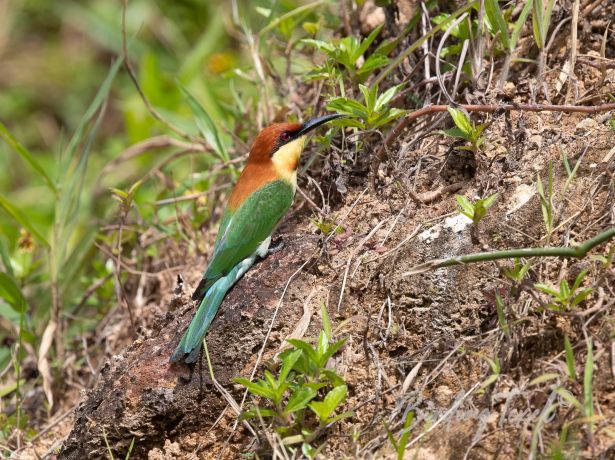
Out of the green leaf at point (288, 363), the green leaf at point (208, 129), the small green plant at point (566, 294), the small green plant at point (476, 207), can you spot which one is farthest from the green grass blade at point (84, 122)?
the small green plant at point (566, 294)

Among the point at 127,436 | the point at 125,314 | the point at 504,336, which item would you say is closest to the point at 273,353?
the point at 127,436

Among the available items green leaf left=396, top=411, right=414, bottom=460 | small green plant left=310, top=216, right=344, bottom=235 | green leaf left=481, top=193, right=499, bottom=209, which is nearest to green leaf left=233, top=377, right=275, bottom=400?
green leaf left=396, top=411, right=414, bottom=460

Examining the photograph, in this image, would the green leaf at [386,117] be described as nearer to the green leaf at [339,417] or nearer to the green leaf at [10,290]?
the green leaf at [339,417]

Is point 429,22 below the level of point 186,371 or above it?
above

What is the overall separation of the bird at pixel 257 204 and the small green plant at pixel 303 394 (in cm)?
55

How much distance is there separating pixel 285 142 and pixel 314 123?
15 centimetres

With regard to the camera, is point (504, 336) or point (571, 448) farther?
point (504, 336)

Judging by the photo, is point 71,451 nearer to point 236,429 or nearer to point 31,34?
point 236,429

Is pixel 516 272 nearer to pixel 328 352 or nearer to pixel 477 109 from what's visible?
pixel 328 352

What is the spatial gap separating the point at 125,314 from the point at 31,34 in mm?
4275

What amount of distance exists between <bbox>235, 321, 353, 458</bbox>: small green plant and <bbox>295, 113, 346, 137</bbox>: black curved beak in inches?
46.3

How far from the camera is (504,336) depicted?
2.46 meters

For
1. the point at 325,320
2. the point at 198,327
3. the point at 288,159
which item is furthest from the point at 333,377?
the point at 288,159

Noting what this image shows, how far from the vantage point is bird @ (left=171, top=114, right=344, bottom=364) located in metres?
3.11
